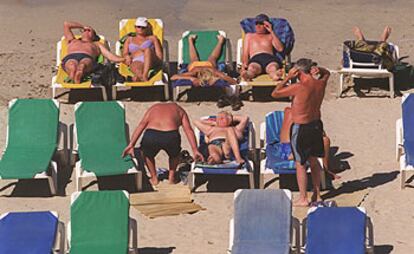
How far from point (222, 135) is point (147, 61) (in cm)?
273

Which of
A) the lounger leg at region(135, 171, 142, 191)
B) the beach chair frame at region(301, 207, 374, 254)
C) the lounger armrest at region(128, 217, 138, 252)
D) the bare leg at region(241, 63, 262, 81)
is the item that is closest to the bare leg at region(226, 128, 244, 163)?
the lounger leg at region(135, 171, 142, 191)

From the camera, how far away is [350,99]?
56.9ft

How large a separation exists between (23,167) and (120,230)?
227cm

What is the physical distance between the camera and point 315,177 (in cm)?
1398

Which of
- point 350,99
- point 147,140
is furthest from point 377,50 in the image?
point 147,140

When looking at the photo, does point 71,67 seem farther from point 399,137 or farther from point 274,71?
point 399,137

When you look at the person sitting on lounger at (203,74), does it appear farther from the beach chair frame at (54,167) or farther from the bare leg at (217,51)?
the beach chair frame at (54,167)

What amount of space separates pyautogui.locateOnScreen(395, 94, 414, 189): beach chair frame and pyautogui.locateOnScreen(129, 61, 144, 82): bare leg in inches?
136

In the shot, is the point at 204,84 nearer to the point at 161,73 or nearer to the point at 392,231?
the point at 161,73

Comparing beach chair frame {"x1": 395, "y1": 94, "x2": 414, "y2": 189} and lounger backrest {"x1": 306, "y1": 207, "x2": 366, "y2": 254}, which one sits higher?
beach chair frame {"x1": 395, "y1": 94, "x2": 414, "y2": 189}

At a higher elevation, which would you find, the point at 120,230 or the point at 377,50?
the point at 377,50

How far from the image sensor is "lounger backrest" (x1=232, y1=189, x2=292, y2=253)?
1244 cm

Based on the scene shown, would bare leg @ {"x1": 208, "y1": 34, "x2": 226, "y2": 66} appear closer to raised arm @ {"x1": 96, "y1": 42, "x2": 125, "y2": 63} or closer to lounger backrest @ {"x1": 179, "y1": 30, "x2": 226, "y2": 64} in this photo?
lounger backrest @ {"x1": 179, "y1": 30, "x2": 226, "y2": 64}

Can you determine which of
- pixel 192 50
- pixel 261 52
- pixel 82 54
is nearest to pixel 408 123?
pixel 261 52
